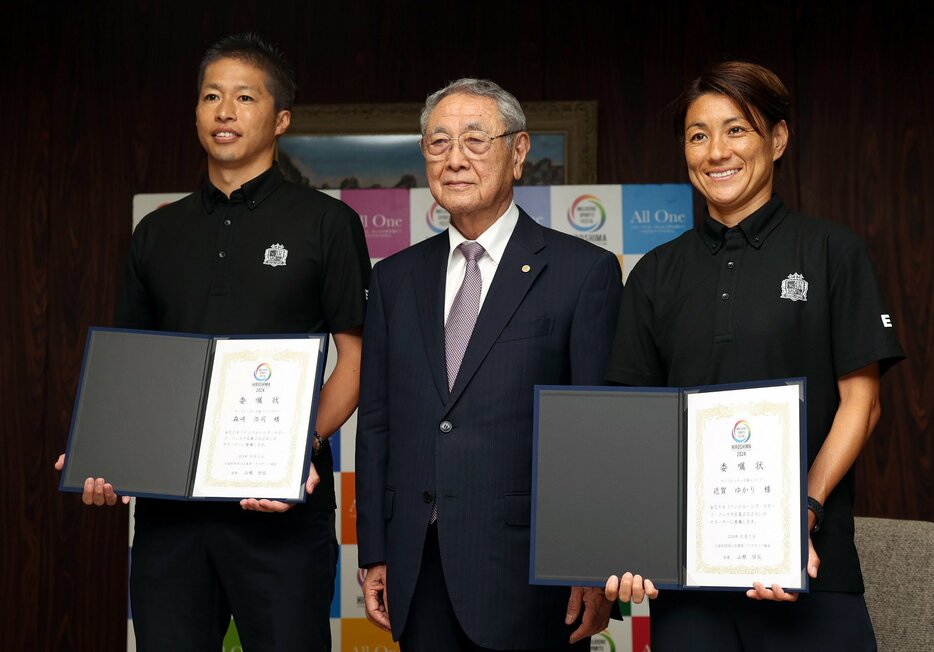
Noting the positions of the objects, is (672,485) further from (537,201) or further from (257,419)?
(537,201)

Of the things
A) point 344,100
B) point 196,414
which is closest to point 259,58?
point 196,414

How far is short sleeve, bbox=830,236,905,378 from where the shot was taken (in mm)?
1870

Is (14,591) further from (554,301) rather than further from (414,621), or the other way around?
(554,301)

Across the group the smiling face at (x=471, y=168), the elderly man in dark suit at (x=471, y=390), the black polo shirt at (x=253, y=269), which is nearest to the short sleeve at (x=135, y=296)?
the black polo shirt at (x=253, y=269)

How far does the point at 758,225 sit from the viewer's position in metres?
2.04

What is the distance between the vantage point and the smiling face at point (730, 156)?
2041 millimetres

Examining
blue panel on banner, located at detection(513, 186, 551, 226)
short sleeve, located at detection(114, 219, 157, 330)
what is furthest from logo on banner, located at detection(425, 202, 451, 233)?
short sleeve, located at detection(114, 219, 157, 330)

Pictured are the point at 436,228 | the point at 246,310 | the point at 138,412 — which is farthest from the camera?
the point at 436,228

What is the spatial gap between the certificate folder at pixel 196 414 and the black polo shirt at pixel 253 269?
143 millimetres

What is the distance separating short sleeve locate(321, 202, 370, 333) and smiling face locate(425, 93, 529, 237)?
28 cm

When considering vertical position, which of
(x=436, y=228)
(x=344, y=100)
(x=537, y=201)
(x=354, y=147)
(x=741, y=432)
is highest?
(x=344, y=100)

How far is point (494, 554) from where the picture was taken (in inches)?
82.9

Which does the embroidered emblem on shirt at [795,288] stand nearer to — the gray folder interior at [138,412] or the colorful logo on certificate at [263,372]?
the colorful logo on certificate at [263,372]

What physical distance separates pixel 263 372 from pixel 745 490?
103 centimetres
